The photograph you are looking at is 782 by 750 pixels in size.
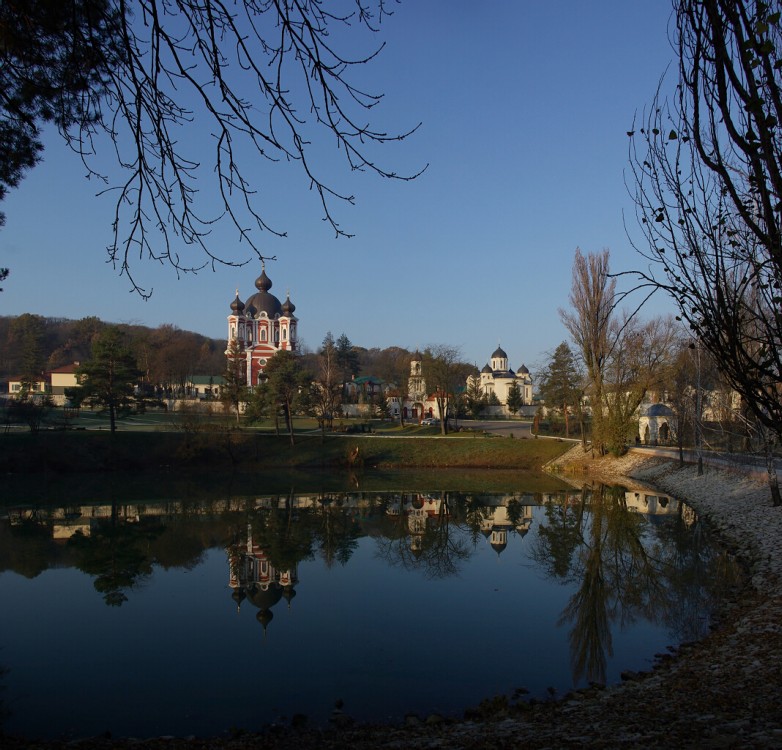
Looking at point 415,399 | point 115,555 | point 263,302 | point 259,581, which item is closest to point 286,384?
point 415,399

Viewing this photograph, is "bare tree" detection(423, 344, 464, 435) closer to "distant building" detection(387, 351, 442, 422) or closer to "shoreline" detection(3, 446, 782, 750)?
"distant building" detection(387, 351, 442, 422)

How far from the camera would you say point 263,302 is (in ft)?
238

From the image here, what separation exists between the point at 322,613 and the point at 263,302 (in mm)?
64422

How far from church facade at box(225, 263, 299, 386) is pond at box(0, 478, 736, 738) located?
5106cm

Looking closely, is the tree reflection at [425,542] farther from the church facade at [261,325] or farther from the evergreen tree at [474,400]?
the church facade at [261,325]

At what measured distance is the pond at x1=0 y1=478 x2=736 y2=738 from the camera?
725 centimetres

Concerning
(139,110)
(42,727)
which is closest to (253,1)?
(139,110)

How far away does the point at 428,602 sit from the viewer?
1119cm

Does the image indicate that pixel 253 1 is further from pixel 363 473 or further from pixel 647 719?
pixel 363 473

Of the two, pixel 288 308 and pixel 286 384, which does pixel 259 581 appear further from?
pixel 288 308

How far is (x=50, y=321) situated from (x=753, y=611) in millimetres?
89338

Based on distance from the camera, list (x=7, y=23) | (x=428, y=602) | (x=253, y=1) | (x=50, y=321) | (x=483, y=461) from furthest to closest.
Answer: (x=50, y=321) < (x=483, y=461) < (x=428, y=602) < (x=7, y=23) < (x=253, y=1)

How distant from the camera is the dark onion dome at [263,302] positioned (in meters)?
72.3

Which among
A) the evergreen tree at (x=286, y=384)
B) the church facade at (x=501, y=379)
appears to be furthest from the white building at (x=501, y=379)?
the evergreen tree at (x=286, y=384)
